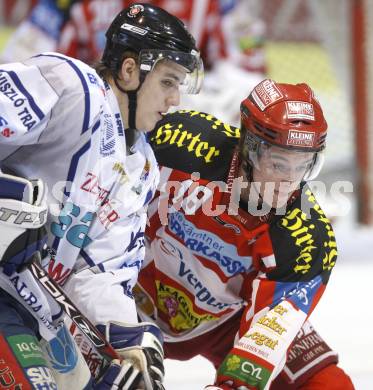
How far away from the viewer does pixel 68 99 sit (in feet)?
7.82

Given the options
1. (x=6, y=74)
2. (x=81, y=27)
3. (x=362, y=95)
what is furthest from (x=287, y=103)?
(x=362, y=95)

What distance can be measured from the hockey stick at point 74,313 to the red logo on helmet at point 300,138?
0.67 meters

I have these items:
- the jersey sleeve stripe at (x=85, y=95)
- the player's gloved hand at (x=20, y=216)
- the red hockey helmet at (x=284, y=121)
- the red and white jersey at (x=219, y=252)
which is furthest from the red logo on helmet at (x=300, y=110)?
the player's gloved hand at (x=20, y=216)

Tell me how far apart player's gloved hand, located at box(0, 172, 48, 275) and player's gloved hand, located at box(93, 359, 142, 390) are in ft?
1.18

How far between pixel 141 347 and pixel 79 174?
0.43m

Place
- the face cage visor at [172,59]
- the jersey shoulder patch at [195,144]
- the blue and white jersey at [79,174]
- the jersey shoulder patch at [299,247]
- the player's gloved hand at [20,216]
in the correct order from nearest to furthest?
the player's gloved hand at [20,216] → the blue and white jersey at [79,174] → the face cage visor at [172,59] → the jersey shoulder patch at [299,247] → the jersey shoulder patch at [195,144]

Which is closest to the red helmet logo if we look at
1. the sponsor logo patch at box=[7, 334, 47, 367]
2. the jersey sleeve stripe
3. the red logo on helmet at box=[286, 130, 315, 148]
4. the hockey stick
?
the red logo on helmet at box=[286, 130, 315, 148]

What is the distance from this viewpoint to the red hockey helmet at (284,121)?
2.66m

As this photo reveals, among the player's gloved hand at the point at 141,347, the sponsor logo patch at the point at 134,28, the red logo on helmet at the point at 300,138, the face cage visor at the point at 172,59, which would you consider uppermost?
the sponsor logo patch at the point at 134,28

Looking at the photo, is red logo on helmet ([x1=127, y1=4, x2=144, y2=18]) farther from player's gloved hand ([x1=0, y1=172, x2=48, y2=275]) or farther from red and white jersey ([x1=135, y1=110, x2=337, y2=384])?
player's gloved hand ([x1=0, y1=172, x2=48, y2=275])

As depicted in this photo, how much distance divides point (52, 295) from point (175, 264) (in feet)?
2.20

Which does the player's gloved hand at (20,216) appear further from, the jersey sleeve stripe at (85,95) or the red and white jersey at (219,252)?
the red and white jersey at (219,252)

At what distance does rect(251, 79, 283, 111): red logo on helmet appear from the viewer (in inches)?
107

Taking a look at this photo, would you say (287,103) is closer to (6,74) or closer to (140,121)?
(140,121)
